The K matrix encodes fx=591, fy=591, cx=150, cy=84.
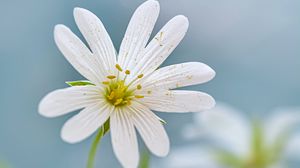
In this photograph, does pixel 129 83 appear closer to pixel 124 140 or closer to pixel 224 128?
pixel 124 140

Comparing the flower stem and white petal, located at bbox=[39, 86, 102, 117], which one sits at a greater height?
white petal, located at bbox=[39, 86, 102, 117]

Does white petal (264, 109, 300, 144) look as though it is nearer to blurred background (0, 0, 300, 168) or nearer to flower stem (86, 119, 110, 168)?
flower stem (86, 119, 110, 168)

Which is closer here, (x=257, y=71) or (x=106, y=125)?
(x=106, y=125)

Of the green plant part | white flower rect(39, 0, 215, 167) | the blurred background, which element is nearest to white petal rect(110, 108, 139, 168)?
white flower rect(39, 0, 215, 167)

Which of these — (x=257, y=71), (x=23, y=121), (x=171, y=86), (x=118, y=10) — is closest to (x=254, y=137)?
(x=171, y=86)

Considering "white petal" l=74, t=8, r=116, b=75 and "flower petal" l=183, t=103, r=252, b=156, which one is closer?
"white petal" l=74, t=8, r=116, b=75

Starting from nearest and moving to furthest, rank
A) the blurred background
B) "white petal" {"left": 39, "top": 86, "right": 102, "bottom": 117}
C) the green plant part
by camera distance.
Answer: "white petal" {"left": 39, "top": 86, "right": 102, "bottom": 117} → the green plant part → the blurred background

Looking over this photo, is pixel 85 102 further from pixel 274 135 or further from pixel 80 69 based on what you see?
pixel 274 135

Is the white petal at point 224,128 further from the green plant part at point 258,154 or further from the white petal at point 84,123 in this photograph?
the white petal at point 84,123
